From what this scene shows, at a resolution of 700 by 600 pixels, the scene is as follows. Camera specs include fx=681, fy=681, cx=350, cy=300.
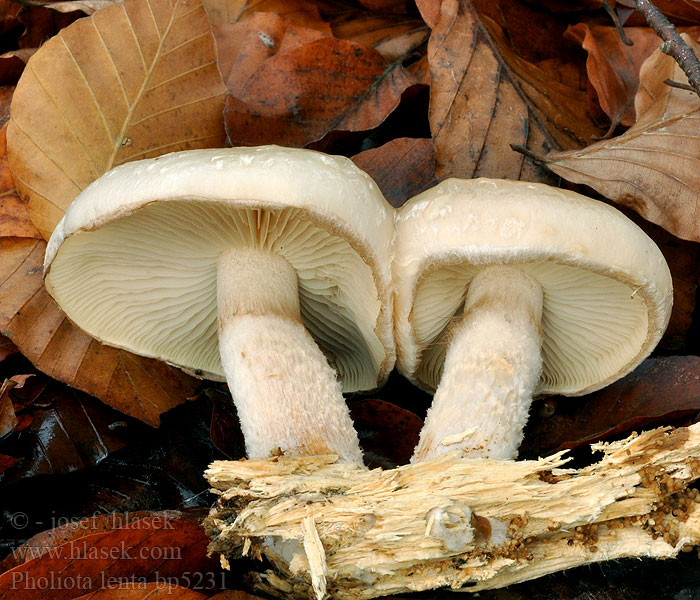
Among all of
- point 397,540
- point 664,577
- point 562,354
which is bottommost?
point 664,577

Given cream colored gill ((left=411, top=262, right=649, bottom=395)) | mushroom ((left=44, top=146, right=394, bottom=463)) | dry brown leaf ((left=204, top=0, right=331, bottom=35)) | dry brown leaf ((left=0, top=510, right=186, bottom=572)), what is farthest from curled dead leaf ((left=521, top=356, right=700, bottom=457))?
dry brown leaf ((left=204, top=0, right=331, bottom=35))

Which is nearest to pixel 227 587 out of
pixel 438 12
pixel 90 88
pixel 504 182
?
A: pixel 504 182

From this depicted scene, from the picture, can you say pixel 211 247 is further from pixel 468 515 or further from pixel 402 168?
pixel 468 515

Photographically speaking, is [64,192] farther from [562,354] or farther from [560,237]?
[562,354]

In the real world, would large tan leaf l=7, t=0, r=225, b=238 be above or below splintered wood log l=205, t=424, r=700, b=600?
above

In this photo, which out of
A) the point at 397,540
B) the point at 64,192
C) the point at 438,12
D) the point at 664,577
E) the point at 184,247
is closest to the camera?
the point at 397,540

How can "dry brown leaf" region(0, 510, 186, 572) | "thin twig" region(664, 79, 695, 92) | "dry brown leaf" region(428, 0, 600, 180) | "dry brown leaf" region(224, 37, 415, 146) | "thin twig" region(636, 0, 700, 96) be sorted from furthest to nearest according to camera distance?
1. "dry brown leaf" region(224, 37, 415, 146)
2. "dry brown leaf" region(428, 0, 600, 180)
3. "thin twig" region(664, 79, 695, 92)
4. "thin twig" region(636, 0, 700, 96)
5. "dry brown leaf" region(0, 510, 186, 572)

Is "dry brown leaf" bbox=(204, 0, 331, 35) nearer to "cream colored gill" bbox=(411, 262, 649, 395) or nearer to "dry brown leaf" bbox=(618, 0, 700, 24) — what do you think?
"dry brown leaf" bbox=(618, 0, 700, 24)
